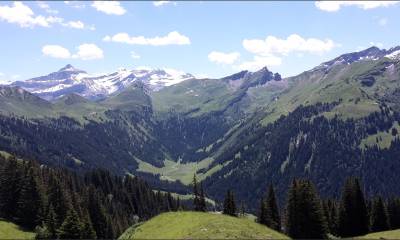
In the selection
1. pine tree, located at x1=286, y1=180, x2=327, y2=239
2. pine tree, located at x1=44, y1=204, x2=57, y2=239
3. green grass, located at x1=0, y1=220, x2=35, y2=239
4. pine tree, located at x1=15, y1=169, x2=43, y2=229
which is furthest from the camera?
pine tree, located at x1=15, y1=169, x2=43, y2=229

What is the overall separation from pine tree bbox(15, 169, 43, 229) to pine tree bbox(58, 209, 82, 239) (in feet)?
94.3

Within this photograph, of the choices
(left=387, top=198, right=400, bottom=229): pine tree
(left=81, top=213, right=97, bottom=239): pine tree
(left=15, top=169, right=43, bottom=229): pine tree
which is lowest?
(left=387, top=198, right=400, bottom=229): pine tree

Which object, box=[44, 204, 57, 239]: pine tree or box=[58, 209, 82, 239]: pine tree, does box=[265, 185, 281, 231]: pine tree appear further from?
box=[44, 204, 57, 239]: pine tree

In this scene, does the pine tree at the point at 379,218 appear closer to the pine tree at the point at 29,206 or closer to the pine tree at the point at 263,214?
the pine tree at the point at 263,214

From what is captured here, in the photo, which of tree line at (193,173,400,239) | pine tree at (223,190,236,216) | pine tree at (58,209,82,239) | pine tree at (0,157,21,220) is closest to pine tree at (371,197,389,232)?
tree line at (193,173,400,239)

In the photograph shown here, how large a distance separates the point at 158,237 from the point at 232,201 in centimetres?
5951

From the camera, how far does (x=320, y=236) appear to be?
9600 cm

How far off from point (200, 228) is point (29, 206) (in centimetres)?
6840

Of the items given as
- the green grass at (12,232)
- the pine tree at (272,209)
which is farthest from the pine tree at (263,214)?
the green grass at (12,232)

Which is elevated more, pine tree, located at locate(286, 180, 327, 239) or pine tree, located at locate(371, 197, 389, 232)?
pine tree, located at locate(286, 180, 327, 239)

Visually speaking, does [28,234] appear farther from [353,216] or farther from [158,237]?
[353,216]

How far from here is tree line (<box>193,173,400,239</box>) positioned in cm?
9712

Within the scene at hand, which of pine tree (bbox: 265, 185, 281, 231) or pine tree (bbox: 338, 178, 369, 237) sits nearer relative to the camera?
pine tree (bbox: 338, 178, 369, 237)

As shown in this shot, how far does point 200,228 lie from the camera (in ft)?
236
